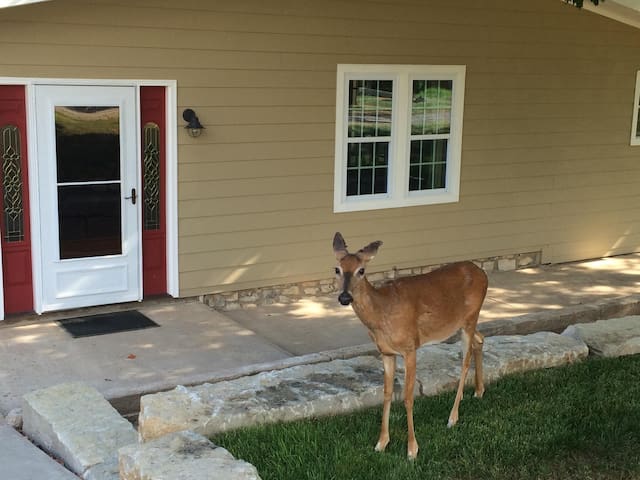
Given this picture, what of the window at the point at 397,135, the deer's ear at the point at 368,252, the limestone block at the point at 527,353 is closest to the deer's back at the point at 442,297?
the deer's ear at the point at 368,252

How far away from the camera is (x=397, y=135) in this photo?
1000 cm

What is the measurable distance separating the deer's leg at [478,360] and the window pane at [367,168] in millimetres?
4102

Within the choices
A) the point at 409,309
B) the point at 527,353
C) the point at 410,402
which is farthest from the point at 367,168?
the point at 410,402

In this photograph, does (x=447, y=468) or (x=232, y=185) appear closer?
Result: (x=447, y=468)

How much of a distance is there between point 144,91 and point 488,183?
184 inches

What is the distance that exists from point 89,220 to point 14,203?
0.72m

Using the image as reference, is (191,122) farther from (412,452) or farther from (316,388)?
(412,452)

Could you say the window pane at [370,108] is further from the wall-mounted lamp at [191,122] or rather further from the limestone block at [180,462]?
the limestone block at [180,462]

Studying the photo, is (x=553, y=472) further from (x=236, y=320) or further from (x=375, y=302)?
(x=236, y=320)

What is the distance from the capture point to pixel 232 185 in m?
8.90

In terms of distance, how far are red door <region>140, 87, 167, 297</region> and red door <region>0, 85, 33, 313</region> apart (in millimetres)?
1163

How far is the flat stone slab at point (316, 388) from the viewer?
207 inches

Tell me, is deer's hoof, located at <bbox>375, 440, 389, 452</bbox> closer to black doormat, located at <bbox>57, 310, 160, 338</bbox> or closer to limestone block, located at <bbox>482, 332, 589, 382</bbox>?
limestone block, located at <bbox>482, 332, 589, 382</bbox>

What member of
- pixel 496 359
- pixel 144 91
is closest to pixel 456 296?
pixel 496 359
